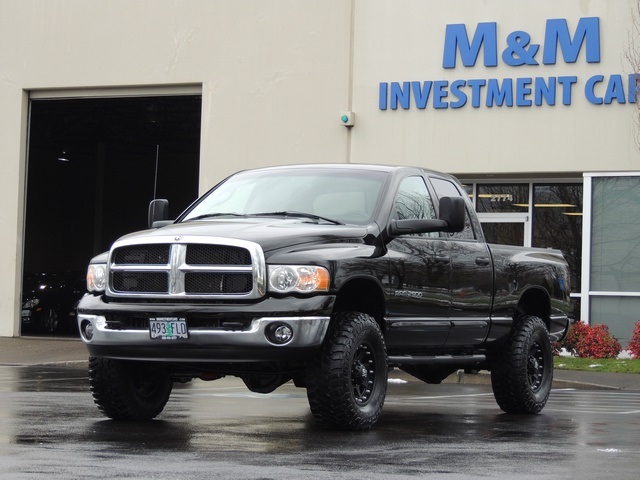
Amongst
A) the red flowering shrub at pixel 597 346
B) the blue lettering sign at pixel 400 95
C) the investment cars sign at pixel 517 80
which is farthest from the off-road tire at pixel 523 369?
the blue lettering sign at pixel 400 95

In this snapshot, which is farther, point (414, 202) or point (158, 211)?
point (158, 211)

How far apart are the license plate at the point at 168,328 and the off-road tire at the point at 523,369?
387cm

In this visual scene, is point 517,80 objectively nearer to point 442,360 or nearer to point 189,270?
point 442,360

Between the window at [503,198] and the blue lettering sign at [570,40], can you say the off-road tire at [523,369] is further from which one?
the window at [503,198]

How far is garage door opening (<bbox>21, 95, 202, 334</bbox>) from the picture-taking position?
3697 cm

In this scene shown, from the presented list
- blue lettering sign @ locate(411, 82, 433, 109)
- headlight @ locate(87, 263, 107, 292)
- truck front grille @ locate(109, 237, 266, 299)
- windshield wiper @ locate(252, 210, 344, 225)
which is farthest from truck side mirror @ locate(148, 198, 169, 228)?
blue lettering sign @ locate(411, 82, 433, 109)

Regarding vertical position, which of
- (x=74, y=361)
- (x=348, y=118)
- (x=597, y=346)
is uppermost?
(x=348, y=118)

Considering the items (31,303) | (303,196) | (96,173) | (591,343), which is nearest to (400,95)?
(591,343)

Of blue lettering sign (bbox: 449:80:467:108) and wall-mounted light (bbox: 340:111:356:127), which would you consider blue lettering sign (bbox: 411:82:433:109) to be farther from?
wall-mounted light (bbox: 340:111:356:127)

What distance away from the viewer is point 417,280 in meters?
10.7

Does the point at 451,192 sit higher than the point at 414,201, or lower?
higher

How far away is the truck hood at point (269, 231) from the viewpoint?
947 cm

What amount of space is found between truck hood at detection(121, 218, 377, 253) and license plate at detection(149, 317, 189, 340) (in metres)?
0.64

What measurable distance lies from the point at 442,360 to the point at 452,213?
4.55 feet
